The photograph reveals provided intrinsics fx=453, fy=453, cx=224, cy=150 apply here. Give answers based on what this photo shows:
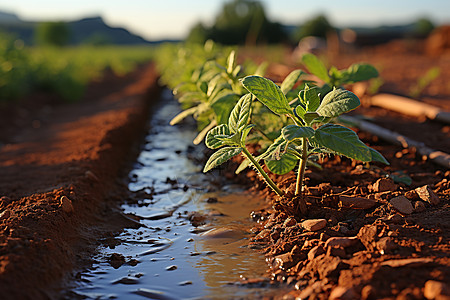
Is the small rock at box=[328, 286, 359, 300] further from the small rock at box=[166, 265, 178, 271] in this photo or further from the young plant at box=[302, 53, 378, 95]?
the young plant at box=[302, 53, 378, 95]

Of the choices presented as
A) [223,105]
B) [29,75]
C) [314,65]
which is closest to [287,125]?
[223,105]

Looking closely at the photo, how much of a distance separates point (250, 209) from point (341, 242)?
3.48 ft

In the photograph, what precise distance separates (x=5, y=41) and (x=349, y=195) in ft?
26.2

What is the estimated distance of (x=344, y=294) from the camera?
1731 millimetres

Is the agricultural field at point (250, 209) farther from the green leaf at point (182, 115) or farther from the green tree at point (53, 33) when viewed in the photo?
the green tree at point (53, 33)

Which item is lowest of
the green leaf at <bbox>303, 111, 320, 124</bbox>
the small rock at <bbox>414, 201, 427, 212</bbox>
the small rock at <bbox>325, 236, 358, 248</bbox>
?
the small rock at <bbox>325, 236, 358, 248</bbox>

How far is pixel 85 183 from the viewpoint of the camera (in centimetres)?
318

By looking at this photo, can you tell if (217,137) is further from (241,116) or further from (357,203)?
(357,203)

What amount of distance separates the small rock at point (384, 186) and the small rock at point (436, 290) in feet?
3.27

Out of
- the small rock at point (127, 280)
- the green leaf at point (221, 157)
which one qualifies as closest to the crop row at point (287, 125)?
the green leaf at point (221, 157)

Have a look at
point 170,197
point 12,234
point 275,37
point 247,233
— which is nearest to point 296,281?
point 247,233

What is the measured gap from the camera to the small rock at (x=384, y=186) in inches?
102

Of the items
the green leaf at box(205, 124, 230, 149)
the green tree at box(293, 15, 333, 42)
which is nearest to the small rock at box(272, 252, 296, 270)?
the green leaf at box(205, 124, 230, 149)

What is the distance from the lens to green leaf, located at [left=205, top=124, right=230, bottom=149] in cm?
241
